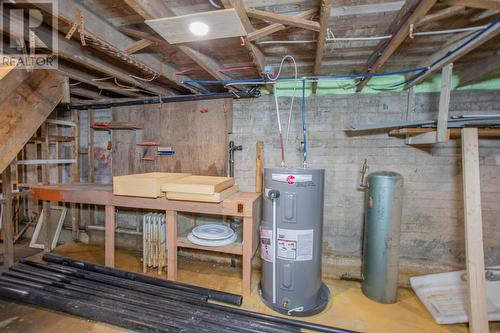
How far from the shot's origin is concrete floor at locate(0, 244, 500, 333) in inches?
71.4

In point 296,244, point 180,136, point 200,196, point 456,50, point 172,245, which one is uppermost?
point 456,50

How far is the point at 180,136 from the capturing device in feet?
9.86

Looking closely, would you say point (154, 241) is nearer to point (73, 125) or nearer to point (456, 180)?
point (73, 125)

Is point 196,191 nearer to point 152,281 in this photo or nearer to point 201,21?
point 152,281

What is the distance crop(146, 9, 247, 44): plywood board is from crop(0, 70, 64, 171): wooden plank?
152 centimetres

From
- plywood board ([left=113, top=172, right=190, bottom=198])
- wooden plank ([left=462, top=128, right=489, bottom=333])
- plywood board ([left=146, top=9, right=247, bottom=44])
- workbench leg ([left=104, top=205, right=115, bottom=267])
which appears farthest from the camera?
workbench leg ([left=104, top=205, right=115, bottom=267])

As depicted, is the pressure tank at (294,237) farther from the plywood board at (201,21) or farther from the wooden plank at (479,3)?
the wooden plank at (479,3)

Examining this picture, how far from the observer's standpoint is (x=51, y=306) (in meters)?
1.88

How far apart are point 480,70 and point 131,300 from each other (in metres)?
3.55

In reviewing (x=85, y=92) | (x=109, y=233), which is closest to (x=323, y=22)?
(x=109, y=233)

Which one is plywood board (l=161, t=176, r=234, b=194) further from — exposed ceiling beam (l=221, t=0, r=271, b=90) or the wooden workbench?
exposed ceiling beam (l=221, t=0, r=271, b=90)

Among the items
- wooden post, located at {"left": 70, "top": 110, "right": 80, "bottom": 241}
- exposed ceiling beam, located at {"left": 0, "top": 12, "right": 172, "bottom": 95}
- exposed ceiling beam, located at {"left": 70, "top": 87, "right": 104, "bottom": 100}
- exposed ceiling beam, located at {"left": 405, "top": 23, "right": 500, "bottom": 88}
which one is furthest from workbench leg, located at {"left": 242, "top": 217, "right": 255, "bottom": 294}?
wooden post, located at {"left": 70, "top": 110, "right": 80, "bottom": 241}

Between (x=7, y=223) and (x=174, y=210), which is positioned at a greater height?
(x=174, y=210)

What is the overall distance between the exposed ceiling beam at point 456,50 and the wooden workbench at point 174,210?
1900 millimetres
